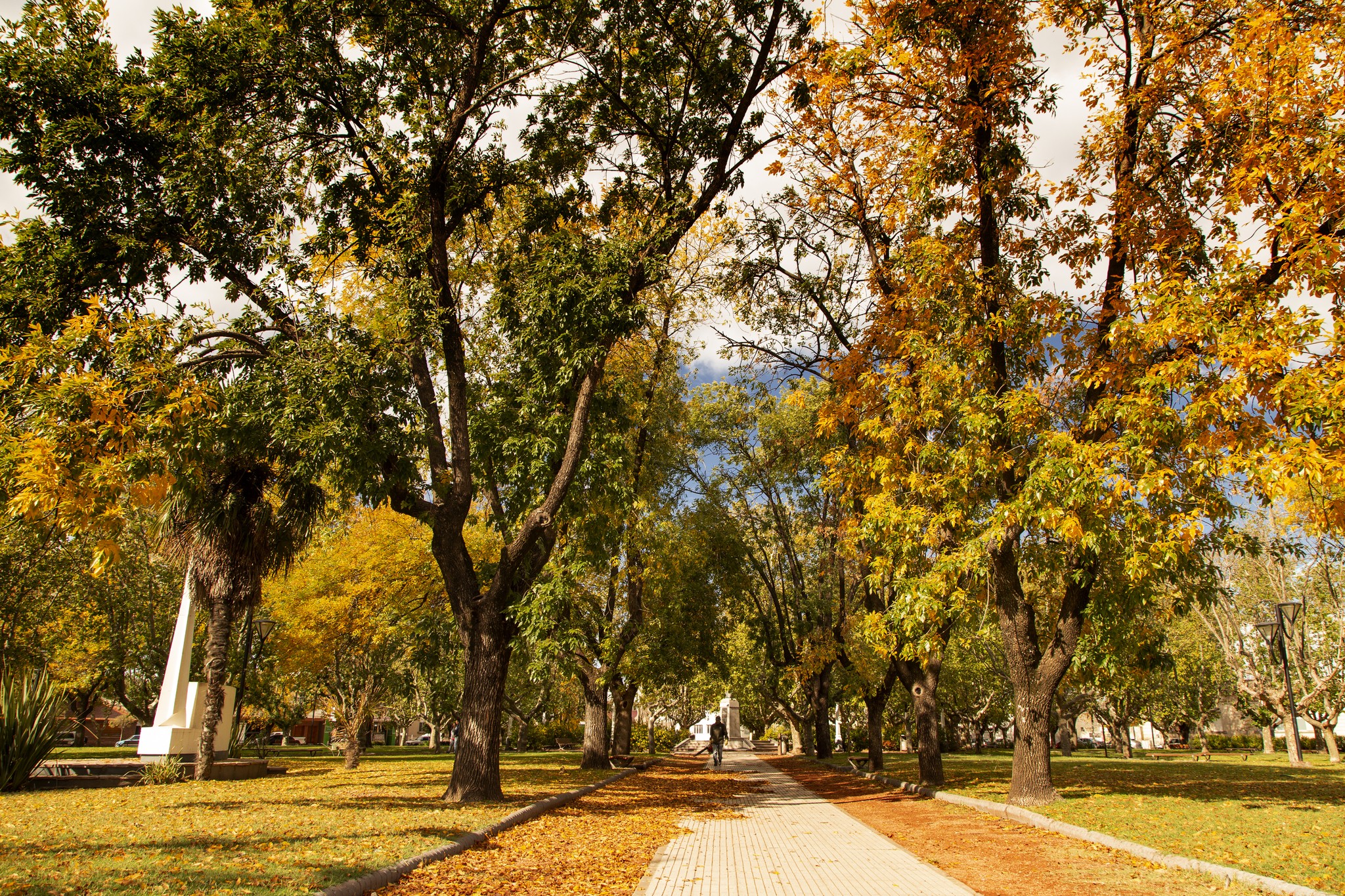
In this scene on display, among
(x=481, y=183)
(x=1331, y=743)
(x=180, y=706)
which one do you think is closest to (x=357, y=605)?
(x=180, y=706)

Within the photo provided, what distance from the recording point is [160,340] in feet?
22.7

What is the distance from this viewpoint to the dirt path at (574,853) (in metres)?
5.97

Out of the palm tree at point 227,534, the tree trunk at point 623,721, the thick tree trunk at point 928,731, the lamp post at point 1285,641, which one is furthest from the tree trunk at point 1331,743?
the palm tree at point 227,534

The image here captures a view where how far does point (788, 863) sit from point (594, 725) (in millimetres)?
13609

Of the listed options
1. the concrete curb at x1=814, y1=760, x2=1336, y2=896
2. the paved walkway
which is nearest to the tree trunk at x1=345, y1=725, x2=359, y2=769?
the paved walkway

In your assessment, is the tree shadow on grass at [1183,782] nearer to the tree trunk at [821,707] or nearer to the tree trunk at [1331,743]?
the tree trunk at [821,707]

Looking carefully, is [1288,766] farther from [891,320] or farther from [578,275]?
[578,275]

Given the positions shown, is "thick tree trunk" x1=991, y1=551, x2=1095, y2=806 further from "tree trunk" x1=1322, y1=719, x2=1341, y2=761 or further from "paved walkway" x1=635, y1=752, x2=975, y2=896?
"tree trunk" x1=1322, y1=719, x2=1341, y2=761

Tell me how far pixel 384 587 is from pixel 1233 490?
17.8 m

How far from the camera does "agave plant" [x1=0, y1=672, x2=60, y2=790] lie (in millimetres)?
10695

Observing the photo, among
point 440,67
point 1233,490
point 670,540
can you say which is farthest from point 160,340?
point 670,540

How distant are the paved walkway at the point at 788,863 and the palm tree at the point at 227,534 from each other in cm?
961

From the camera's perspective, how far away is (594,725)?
20.5 m

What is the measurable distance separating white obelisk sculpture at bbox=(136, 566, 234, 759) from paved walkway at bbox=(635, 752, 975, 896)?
34.6 feet
